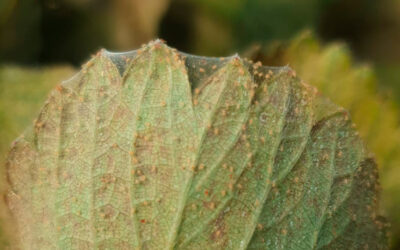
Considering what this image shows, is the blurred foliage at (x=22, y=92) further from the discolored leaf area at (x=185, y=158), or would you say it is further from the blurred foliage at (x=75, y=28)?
the discolored leaf area at (x=185, y=158)

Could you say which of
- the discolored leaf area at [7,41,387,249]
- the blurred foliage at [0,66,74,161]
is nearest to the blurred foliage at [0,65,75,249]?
the blurred foliage at [0,66,74,161]

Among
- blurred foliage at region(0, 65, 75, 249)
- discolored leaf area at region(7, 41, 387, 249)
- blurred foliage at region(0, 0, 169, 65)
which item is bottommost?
discolored leaf area at region(7, 41, 387, 249)

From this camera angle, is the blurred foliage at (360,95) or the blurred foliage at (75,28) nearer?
the blurred foliage at (360,95)

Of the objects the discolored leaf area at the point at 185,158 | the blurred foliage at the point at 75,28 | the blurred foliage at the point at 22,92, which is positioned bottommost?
the discolored leaf area at the point at 185,158

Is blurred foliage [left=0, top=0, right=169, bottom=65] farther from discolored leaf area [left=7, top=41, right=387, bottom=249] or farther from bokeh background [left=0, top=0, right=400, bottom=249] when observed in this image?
discolored leaf area [left=7, top=41, right=387, bottom=249]

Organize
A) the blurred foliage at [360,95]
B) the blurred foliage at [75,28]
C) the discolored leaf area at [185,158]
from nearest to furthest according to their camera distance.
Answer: the discolored leaf area at [185,158]
the blurred foliage at [360,95]
the blurred foliage at [75,28]

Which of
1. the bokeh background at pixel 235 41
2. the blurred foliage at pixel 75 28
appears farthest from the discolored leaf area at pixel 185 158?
the blurred foliage at pixel 75 28

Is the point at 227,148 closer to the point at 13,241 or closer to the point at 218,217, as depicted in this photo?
the point at 218,217
